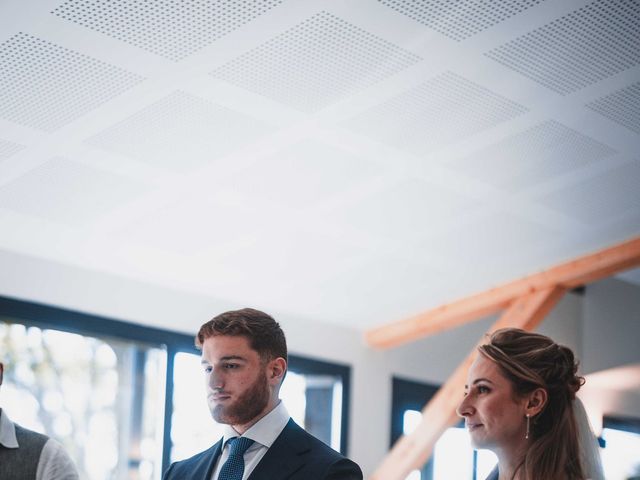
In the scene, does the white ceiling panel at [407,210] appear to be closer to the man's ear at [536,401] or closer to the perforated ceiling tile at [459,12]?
the perforated ceiling tile at [459,12]

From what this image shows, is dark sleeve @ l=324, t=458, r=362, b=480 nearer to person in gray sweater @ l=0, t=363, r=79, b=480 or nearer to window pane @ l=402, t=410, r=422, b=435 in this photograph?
person in gray sweater @ l=0, t=363, r=79, b=480

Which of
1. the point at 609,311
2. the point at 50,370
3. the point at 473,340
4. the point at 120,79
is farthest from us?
the point at 609,311

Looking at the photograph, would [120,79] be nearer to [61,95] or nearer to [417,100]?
[61,95]

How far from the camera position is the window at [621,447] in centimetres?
927

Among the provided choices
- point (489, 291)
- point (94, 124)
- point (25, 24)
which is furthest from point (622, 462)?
point (25, 24)

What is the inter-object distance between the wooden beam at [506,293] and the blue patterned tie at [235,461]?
14.8 ft

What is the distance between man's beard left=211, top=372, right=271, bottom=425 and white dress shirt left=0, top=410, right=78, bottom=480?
70cm

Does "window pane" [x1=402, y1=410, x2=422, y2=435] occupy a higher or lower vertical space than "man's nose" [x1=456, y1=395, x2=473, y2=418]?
higher

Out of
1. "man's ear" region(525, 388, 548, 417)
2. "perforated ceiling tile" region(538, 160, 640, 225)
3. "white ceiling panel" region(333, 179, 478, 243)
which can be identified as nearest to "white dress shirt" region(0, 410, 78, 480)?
"man's ear" region(525, 388, 548, 417)

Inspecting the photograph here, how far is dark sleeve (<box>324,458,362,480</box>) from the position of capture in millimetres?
2463

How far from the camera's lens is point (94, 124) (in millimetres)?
4520

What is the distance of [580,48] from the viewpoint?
4258 mm

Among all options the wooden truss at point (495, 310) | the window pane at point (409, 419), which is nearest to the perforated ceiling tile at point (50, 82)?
the wooden truss at point (495, 310)

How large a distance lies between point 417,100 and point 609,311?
5345 mm
